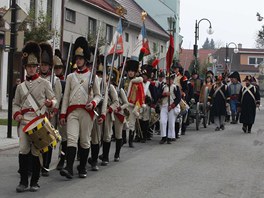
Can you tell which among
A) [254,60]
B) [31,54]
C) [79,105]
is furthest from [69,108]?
[254,60]

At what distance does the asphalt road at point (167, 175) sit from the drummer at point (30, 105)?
299 mm

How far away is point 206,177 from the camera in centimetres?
1031

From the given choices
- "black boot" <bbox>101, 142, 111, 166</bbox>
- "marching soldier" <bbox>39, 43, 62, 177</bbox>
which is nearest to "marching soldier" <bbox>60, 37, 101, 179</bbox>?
"marching soldier" <bbox>39, 43, 62, 177</bbox>

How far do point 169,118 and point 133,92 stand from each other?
2.24 metres

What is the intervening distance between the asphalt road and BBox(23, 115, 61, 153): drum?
2.26 feet

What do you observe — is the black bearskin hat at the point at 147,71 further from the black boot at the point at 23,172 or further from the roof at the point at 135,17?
the roof at the point at 135,17

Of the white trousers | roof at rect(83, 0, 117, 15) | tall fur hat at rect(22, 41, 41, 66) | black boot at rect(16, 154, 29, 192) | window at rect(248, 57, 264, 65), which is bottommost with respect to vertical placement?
black boot at rect(16, 154, 29, 192)

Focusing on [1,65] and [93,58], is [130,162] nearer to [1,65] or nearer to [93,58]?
[93,58]

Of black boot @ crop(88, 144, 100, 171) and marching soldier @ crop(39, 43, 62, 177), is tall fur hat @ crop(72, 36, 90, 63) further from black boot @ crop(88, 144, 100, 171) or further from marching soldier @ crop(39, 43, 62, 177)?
black boot @ crop(88, 144, 100, 171)

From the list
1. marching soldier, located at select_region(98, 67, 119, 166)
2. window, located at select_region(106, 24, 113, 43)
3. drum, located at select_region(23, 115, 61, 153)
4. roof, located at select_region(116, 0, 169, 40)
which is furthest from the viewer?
roof, located at select_region(116, 0, 169, 40)

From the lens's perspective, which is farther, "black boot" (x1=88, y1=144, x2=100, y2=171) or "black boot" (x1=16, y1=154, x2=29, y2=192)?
"black boot" (x1=88, y1=144, x2=100, y2=171)

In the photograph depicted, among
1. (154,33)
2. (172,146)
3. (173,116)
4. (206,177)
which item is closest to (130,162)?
(206,177)

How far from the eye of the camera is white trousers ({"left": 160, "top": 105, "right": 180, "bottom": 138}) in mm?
16094

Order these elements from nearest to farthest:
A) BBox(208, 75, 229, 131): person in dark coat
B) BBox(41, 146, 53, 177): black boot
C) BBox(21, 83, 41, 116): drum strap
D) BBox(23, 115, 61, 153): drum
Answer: BBox(23, 115, 61, 153): drum < BBox(21, 83, 41, 116): drum strap < BBox(41, 146, 53, 177): black boot < BBox(208, 75, 229, 131): person in dark coat
